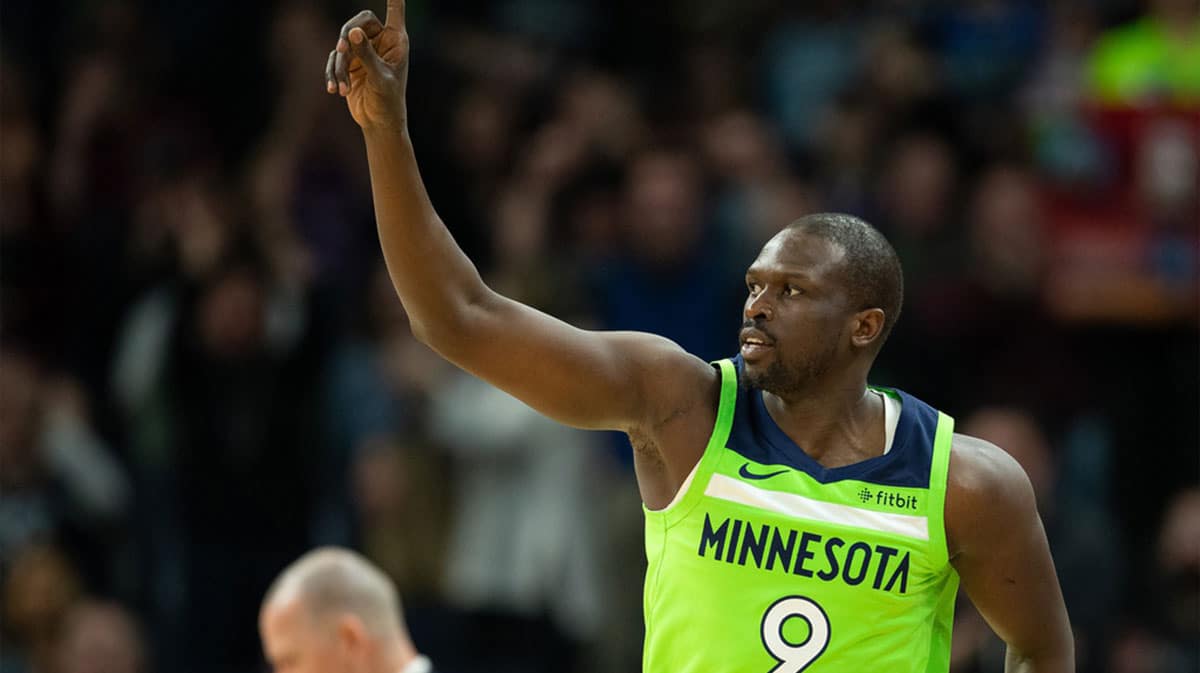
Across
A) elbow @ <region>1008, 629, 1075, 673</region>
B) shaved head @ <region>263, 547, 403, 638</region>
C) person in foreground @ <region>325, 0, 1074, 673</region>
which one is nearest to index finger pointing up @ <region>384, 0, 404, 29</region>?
person in foreground @ <region>325, 0, 1074, 673</region>

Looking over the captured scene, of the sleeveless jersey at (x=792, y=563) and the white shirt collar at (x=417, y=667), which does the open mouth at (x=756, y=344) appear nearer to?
the sleeveless jersey at (x=792, y=563)

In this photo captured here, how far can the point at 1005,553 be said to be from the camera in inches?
162

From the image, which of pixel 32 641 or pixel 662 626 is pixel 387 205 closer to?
pixel 662 626

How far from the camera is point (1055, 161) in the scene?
948 centimetres

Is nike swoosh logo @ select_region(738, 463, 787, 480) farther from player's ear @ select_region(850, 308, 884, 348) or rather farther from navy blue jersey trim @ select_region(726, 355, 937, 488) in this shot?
player's ear @ select_region(850, 308, 884, 348)

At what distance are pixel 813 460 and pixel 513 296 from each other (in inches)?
179

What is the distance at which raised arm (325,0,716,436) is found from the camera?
3.66 meters

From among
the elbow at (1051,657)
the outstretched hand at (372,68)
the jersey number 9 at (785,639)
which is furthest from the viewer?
the elbow at (1051,657)

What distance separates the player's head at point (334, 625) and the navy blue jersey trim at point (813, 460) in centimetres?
180

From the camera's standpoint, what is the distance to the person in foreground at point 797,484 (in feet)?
13.0

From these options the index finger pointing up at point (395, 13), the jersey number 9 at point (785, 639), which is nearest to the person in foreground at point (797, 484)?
the jersey number 9 at point (785, 639)

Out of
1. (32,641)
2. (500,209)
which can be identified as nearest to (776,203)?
(500,209)

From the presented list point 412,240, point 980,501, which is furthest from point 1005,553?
point 412,240

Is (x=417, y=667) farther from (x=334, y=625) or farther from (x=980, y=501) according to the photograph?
(x=980, y=501)
